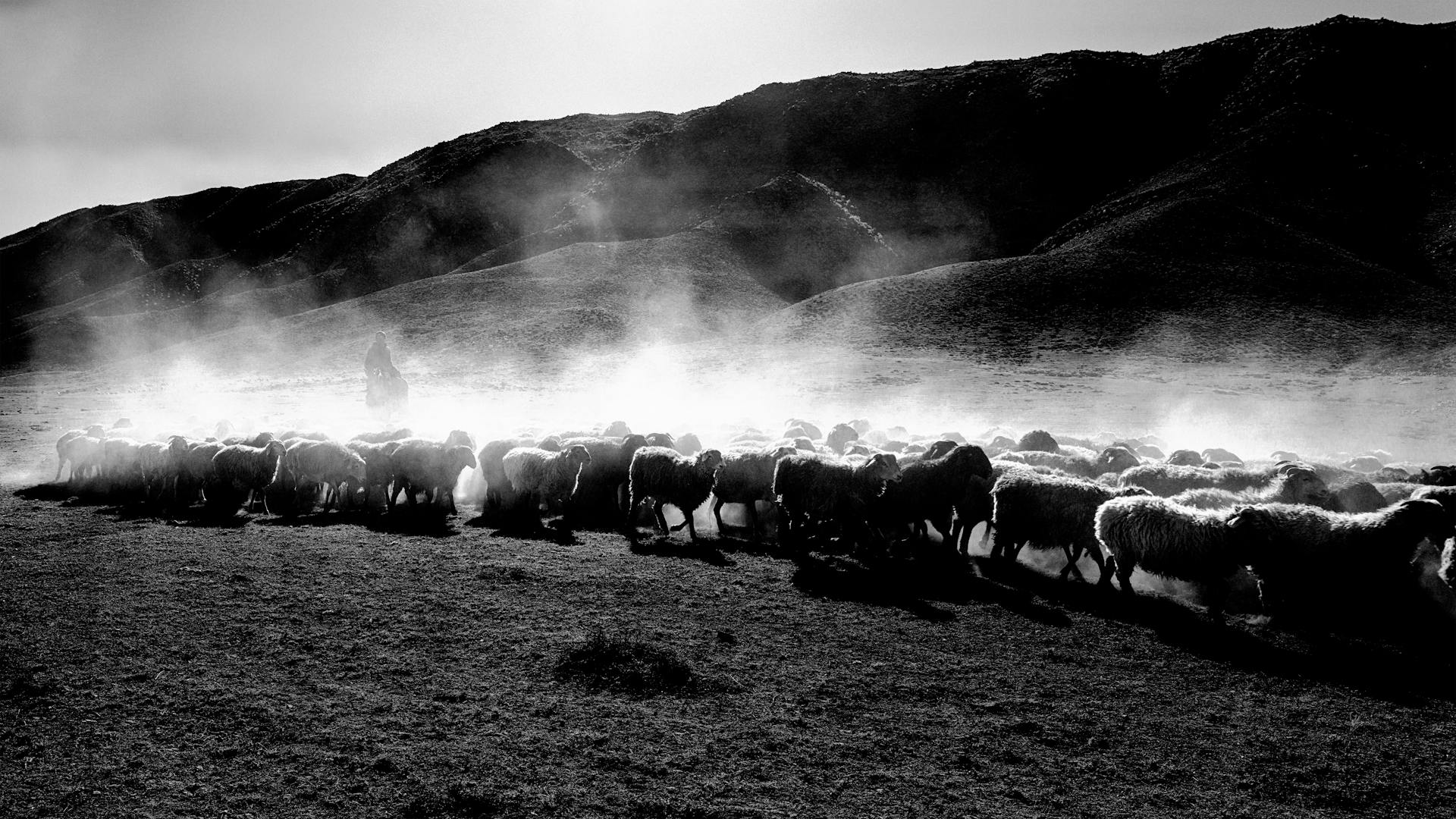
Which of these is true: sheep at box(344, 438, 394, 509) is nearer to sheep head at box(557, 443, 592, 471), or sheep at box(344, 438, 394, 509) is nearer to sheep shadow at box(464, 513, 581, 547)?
sheep shadow at box(464, 513, 581, 547)

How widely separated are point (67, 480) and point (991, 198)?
3945 inches

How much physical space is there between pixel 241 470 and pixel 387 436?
3.23 m

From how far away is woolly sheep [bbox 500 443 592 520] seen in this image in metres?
13.7

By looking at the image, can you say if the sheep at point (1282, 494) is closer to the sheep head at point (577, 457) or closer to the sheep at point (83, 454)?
the sheep head at point (577, 457)

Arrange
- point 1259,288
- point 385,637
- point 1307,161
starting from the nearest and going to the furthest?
point 385,637
point 1259,288
point 1307,161

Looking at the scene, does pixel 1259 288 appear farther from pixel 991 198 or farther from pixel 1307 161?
pixel 991 198

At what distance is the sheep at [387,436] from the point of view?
1645cm

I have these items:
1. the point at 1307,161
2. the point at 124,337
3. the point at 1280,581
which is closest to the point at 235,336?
the point at 124,337

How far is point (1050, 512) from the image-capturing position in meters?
10.3

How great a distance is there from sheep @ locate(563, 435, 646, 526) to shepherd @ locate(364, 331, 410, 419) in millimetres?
13359

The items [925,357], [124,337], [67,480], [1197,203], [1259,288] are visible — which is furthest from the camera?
[124,337]

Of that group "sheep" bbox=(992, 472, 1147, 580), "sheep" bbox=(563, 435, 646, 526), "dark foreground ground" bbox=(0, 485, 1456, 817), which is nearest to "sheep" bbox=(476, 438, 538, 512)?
"sheep" bbox=(563, 435, 646, 526)

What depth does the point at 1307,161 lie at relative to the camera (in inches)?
2904

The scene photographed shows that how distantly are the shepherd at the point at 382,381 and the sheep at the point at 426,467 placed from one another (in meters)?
11.3
